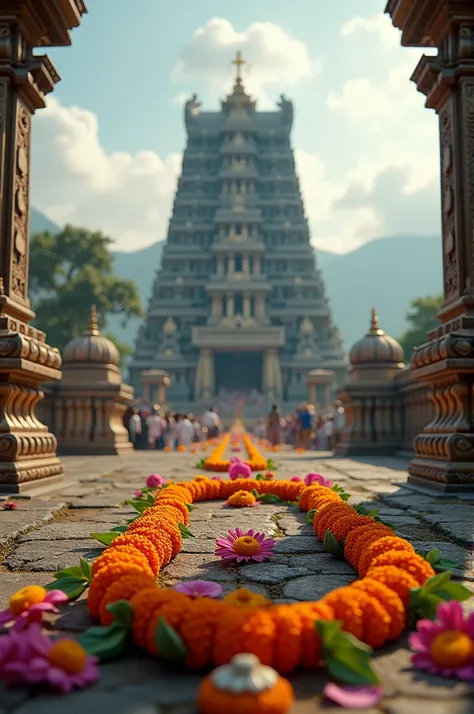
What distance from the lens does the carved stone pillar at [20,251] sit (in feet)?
17.0

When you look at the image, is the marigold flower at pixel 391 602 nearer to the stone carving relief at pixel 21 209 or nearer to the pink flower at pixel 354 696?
the pink flower at pixel 354 696

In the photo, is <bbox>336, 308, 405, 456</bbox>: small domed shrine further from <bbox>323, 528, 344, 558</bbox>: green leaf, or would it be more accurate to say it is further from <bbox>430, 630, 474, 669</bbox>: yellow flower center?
<bbox>430, 630, 474, 669</bbox>: yellow flower center

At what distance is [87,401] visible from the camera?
12.5m

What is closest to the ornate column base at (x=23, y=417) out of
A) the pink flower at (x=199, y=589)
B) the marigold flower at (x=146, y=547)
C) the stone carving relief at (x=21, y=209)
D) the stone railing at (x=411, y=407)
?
the stone carving relief at (x=21, y=209)

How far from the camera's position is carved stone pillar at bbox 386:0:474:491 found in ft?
16.7

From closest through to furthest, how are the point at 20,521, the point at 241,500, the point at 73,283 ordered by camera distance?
the point at 20,521, the point at 241,500, the point at 73,283

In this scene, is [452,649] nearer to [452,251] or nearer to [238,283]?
[452,251]

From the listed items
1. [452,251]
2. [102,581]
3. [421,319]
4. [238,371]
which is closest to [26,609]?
[102,581]

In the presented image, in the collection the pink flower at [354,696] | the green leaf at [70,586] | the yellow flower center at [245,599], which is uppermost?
the yellow flower center at [245,599]

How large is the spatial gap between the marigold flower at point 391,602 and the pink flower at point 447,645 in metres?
0.12

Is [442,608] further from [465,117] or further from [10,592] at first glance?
[465,117]

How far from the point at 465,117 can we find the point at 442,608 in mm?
4854

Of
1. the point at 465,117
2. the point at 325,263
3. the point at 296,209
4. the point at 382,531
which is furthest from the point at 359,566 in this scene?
the point at 325,263

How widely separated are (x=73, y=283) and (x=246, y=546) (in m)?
38.0
